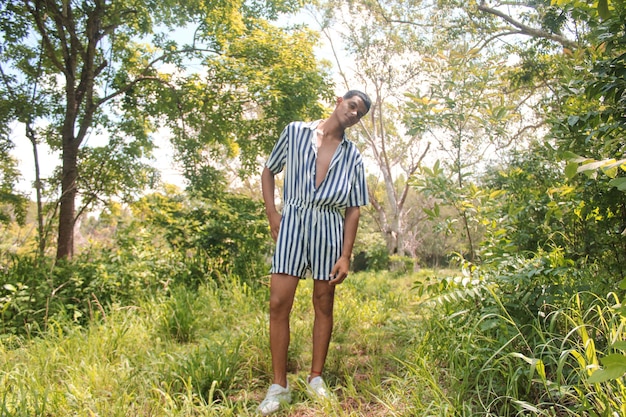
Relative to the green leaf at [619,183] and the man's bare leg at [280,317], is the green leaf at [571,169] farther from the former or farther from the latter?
the man's bare leg at [280,317]

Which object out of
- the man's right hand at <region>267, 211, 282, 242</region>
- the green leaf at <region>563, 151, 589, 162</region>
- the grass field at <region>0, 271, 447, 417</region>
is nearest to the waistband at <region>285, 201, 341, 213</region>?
the man's right hand at <region>267, 211, 282, 242</region>

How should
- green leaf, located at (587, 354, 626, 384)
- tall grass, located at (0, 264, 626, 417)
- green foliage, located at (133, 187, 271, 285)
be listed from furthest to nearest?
green foliage, located at (133, 187, 271, 285), tall grass, located at (0, 264, 626, 417), green leaf, located at (587, 354, 626, 384)

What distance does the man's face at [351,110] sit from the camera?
8.50ft

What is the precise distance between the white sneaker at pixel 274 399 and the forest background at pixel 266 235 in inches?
3.8

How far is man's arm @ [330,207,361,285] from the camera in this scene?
2453 mm

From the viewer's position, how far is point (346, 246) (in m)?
2.54

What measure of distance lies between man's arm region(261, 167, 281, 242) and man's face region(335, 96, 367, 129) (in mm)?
572

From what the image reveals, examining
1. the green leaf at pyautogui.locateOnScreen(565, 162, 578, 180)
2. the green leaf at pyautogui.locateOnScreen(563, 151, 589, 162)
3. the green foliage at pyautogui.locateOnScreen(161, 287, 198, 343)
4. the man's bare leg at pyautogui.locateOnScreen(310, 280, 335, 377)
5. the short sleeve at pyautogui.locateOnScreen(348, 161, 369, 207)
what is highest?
the short sleeve at pyautogui.locateOnScreen(348, 161, 369, 207)

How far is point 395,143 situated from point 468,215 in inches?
695

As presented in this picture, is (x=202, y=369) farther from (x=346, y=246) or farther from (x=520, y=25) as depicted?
(x=520, y=25)

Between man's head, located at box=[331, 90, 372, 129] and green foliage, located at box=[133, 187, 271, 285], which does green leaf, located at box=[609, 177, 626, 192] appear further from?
green foliage, located at box=[133, 187, 271, 285]

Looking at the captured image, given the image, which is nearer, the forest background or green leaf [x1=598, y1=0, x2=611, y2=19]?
green leaf [x1=598, y1=0, x2=611, y2=19]

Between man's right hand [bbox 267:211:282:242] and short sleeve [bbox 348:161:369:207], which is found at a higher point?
short sleeve [bbox 348:161:369:207]

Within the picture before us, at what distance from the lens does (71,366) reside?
2602mm
